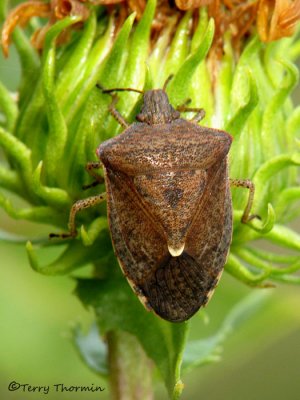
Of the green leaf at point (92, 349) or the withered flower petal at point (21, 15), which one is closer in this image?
the withered flower petal at point (21, 15)

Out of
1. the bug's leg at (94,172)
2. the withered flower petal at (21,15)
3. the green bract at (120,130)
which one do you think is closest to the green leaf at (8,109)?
the green bract at (120,130)

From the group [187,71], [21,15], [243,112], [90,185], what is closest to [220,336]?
[90,185]

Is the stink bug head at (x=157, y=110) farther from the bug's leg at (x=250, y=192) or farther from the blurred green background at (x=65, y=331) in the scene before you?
the blurred green background at (x=65, y=331)

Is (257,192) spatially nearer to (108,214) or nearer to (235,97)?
(235,97)

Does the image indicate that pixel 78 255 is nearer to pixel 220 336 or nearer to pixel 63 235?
pixel 63 235

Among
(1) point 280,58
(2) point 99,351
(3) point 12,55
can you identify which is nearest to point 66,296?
(2) point 99,351

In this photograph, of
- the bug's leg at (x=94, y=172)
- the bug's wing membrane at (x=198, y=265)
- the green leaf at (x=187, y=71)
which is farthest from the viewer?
the bug's leg at (x=94, y=172)
